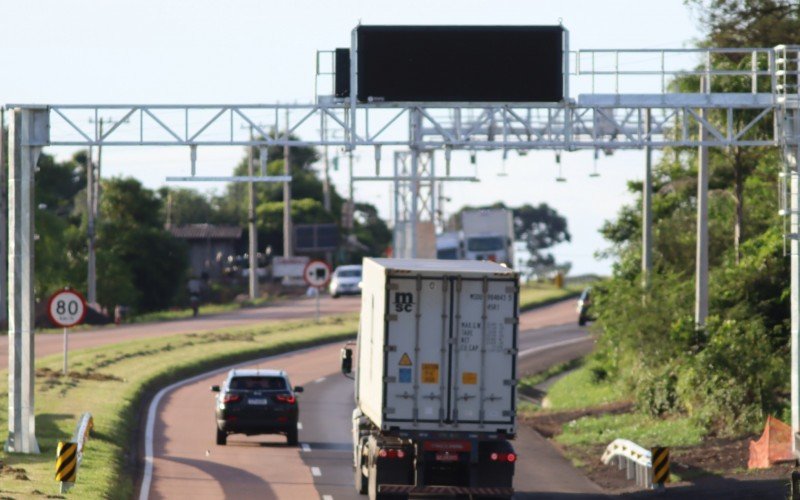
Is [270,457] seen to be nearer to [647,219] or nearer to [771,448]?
[771,448]

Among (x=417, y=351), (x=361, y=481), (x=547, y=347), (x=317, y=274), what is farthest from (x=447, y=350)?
(x=547, y=347)

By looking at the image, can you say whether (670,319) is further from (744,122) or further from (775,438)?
(775,438)

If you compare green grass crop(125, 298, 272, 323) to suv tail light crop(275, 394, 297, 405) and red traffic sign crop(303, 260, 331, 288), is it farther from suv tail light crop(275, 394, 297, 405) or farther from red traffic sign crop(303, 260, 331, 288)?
suv tail light crop(275, 394, 297, 405)

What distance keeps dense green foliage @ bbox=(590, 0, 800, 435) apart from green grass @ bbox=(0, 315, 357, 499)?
12.8m

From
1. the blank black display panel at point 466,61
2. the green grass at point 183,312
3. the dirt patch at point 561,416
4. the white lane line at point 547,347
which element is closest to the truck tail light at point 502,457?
the blank black display panel at point 466,61

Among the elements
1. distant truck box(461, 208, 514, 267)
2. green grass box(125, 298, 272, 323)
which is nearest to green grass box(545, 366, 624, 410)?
→ green grass box(125, 298, 272, 323)

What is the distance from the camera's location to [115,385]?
151 ft

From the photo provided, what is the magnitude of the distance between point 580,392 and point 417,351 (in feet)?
89.6

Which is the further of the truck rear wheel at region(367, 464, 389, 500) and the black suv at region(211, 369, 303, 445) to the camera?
the black suv at region(211, 369, 303, 445)

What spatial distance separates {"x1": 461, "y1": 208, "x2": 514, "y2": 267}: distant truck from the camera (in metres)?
106

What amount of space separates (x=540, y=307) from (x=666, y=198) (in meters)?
40.2

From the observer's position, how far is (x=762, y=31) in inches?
1684

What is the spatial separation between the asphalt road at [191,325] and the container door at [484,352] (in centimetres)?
3072

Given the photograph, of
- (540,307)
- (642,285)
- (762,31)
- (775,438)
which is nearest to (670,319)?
(642,285)
